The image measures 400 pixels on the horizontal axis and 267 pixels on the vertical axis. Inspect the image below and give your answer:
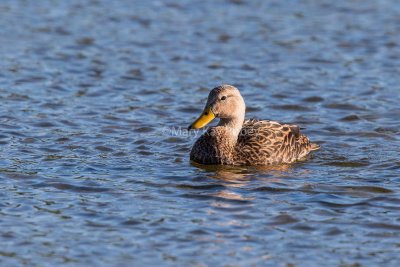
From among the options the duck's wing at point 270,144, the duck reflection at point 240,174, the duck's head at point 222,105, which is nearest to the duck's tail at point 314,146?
the duck's wing at point 270,144

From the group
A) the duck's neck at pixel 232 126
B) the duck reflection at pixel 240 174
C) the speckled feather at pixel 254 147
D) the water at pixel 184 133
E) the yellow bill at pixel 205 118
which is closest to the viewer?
the water at pixel 184 133

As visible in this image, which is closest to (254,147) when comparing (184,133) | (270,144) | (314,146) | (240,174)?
(270,144)

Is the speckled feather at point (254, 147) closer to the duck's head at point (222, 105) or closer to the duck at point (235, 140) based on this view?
the duck at point (235, 140)

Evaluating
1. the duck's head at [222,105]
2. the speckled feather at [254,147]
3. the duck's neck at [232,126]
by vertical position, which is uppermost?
the duck's head at [222,105]

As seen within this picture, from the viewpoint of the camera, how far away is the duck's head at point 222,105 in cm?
1295

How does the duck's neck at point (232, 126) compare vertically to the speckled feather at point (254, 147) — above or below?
above

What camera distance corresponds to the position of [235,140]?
13141 millimetres

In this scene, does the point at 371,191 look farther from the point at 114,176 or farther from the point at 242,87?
the point at 242,87

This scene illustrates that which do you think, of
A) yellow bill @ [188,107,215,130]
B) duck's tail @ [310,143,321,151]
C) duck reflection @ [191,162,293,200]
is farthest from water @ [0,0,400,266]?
yellow bill @ [188,107,215,130]

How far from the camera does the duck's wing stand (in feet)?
42.4

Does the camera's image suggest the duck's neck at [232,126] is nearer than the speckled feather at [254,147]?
No

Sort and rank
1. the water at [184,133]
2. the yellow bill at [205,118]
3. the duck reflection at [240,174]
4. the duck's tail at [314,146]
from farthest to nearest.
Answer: the duck's tail at [314,146] → the yellow bill at [205,118] → the duck reflection at [240,174] → the water at [184,133]

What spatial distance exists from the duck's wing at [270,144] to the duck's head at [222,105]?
41cm

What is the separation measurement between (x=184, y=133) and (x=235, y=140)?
5.20 ft
